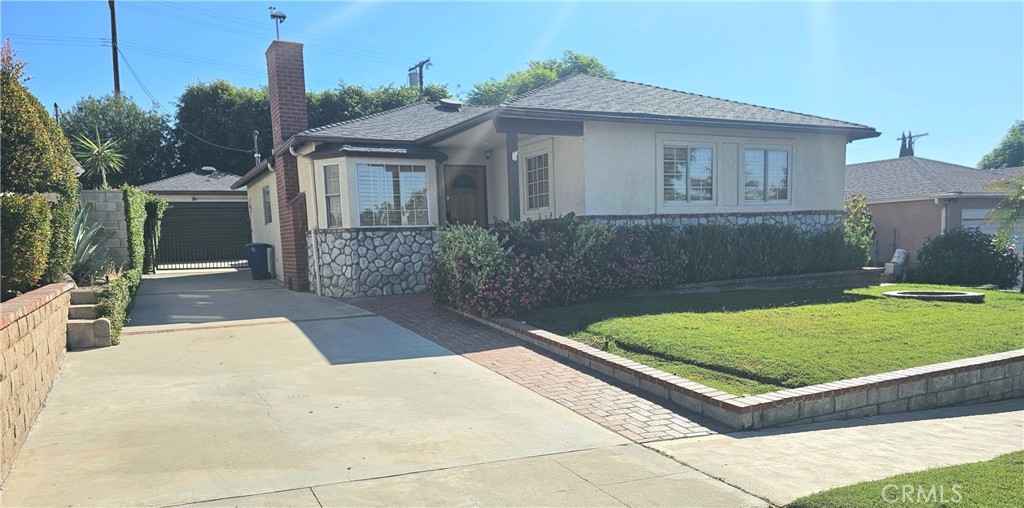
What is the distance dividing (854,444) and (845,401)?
93 centimetres

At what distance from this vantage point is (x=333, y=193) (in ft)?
41.2

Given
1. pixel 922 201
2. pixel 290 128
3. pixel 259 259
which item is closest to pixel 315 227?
pixel 290 128

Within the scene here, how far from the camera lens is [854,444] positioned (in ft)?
15.7

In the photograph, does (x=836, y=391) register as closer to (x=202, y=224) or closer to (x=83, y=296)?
(x=83, y=296)

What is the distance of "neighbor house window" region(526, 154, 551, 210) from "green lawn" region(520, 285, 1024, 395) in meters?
3.50

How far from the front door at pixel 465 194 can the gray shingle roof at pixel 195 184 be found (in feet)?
40.4

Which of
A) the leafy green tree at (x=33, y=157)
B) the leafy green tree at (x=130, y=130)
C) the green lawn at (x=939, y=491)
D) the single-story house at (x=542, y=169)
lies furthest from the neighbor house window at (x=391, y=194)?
the leafy green tree at (x=130, y=130)

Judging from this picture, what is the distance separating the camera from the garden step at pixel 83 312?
751 centimetres

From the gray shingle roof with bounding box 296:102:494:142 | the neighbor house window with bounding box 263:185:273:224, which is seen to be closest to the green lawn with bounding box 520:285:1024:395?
the gray shingle roof with bounding box 296:102:494:142

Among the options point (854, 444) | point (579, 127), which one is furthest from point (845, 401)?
point (579, 127)

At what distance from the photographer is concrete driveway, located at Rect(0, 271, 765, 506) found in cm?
359

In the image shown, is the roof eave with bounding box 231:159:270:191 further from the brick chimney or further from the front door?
the front door

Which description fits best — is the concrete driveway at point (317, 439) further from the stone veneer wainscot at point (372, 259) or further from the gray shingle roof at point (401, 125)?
the gray shingle roof at point (401, 125)

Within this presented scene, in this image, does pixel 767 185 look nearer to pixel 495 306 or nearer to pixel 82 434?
pixel 495 306
